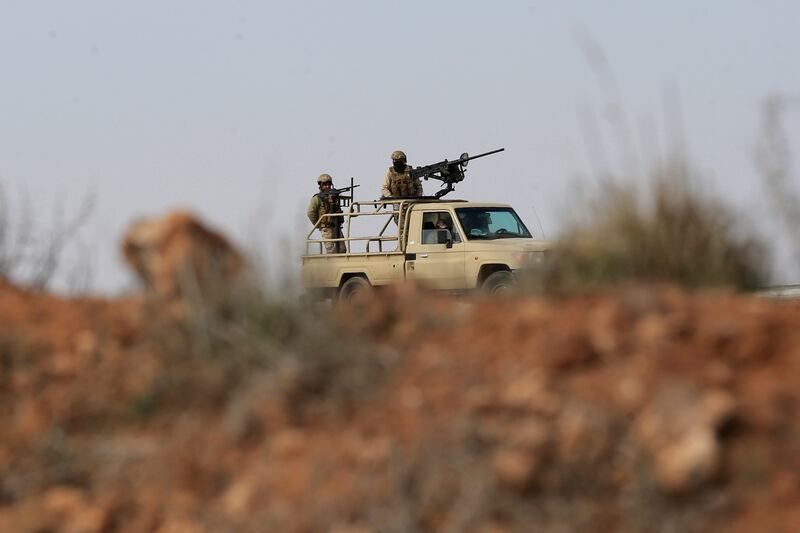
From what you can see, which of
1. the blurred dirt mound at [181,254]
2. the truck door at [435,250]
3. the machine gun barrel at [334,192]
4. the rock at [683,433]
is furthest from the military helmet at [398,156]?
the rock at [683,433]

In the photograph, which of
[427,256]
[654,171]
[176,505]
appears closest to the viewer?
[176,505]

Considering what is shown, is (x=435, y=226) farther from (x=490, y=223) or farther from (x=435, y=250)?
(x=490, y=223)

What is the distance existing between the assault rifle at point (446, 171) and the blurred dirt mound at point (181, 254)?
1587 cm

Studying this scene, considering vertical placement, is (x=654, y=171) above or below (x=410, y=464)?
above

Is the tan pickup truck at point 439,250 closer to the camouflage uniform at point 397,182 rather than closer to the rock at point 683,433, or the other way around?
the camouflage uniform at point 397,182

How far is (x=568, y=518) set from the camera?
12.1 ft

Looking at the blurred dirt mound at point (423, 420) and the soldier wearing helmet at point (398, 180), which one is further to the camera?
the soldier wearing helmet at point (398, 180)

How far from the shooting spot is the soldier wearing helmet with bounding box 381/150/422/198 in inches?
801

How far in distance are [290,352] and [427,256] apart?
13.9 m

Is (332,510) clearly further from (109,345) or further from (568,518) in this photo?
Result: (109,345)

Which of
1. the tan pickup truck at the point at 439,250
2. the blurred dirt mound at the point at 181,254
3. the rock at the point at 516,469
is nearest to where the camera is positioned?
the rock at the point at 516,469

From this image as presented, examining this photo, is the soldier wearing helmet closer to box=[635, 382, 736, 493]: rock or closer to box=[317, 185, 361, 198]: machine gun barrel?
box=[317, 185, 361, 198]: machine gun barrel

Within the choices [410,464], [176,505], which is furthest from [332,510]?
[176,505]

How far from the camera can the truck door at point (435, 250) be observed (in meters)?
18.0
